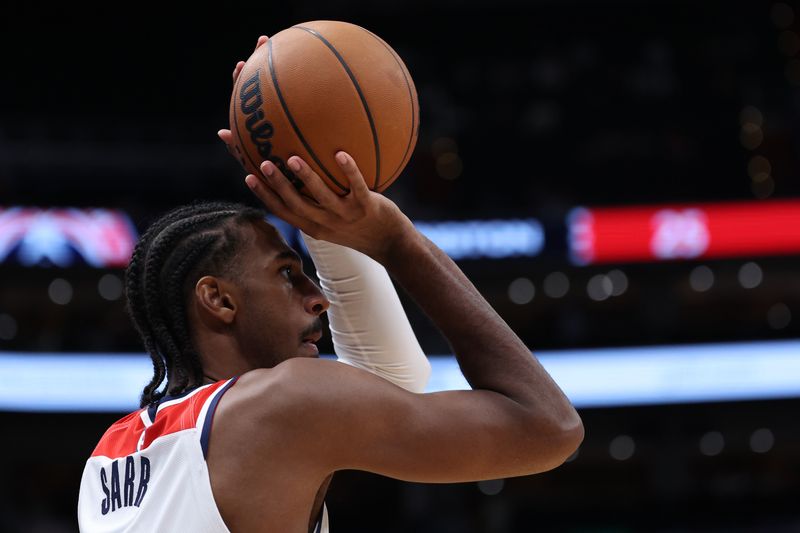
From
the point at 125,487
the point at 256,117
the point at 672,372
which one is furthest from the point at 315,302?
the point at 672,372

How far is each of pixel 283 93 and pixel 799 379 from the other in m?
12.4

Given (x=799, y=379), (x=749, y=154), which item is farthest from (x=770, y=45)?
(x=799, y=379)

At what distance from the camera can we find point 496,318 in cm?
208

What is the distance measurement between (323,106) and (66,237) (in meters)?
11.2

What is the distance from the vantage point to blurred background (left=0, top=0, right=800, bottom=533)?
12672 millimetres

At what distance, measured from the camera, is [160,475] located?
1906mm

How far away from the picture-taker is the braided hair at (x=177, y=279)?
2.14 metres

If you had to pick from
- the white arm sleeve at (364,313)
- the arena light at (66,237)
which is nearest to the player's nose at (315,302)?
the white arm sleeve at (364,313)

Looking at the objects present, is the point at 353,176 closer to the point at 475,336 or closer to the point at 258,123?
the point at 258,123

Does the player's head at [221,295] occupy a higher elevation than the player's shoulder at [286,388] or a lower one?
higher

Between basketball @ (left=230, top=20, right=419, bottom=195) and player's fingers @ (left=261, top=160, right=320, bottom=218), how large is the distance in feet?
0.08

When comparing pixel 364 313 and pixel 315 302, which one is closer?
pixel 315 302

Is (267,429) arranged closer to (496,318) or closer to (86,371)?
(496,318)

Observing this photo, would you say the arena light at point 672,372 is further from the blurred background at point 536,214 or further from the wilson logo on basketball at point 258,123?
the wilson logo on basketball at point 258,123
